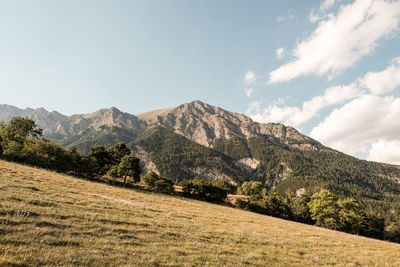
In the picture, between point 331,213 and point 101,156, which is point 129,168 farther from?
point 331,213

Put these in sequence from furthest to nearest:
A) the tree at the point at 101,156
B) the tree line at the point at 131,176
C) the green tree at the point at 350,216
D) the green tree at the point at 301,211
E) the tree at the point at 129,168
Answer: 1. the green tree at the point at 301,211
2. the tree at the point at 101,156
3. the green tree at the point at 350,216
4. the tree at the point at 129,168
5. the tree line at the point at 131,176

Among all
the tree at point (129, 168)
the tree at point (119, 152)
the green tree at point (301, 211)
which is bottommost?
the green tree at point (301, 211)

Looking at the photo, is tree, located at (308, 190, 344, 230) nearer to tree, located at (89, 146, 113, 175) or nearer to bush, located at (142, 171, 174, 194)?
bush, located at (142, 171, 174, 194)

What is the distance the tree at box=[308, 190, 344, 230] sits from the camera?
5912cm

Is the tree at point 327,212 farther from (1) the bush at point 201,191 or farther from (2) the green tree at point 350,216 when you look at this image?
(1) the bush at point 201,191

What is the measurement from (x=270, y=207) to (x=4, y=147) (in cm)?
8879

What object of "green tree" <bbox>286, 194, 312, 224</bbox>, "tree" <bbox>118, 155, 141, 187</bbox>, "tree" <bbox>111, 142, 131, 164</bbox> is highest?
"tree" <bbox>111, 142, 131, 164</bbox>

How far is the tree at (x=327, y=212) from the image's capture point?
194 ft

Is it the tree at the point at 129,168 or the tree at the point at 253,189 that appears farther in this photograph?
the tree at the point at 253,189

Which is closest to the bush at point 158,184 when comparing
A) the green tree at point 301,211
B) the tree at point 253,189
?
the green tree at point 301,211

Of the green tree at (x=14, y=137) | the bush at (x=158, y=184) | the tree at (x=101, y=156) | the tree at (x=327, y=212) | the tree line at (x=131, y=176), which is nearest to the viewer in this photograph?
the green tree at (x=14, y=137)

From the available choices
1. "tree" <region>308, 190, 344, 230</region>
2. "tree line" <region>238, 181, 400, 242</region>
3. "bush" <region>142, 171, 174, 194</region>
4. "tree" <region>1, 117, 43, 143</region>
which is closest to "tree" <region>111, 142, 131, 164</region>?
"bush" <region>142, 171, 174, 194</region>

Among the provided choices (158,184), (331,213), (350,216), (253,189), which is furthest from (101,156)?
(253,189)

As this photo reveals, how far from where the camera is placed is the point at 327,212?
201 feet
